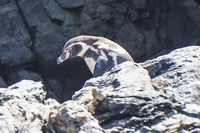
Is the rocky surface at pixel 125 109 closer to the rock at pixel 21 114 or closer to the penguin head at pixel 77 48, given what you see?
the rock at pixel 21 114

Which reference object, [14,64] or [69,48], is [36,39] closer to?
[14,64]

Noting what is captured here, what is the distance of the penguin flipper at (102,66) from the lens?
148 inches

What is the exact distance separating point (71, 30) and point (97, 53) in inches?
110

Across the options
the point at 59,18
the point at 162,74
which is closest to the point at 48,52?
the point at 59,18

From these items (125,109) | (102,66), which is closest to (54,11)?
(102,66)

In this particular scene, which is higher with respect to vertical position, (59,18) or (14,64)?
(59,18)

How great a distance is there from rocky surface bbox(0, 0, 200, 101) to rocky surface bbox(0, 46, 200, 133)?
4801 millimetres

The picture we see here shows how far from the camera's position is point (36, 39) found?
6617 mm

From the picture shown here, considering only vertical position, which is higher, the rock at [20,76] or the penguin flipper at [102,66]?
the penguin flipper at [102,66]

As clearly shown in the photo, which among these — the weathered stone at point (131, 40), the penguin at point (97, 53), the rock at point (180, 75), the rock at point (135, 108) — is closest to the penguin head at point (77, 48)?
the penguin at point (97, 53)

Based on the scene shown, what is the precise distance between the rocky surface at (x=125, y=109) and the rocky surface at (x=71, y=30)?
4801 millimetres

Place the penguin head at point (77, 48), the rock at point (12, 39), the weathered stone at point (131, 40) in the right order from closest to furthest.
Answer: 1. the penguin head at point (77, 48)
2. the rock at point (12, 39)
3. the weathered stone at point (131, 40)

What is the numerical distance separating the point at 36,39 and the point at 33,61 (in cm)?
49

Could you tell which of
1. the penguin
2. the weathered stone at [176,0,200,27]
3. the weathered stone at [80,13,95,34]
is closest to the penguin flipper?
the penguin
